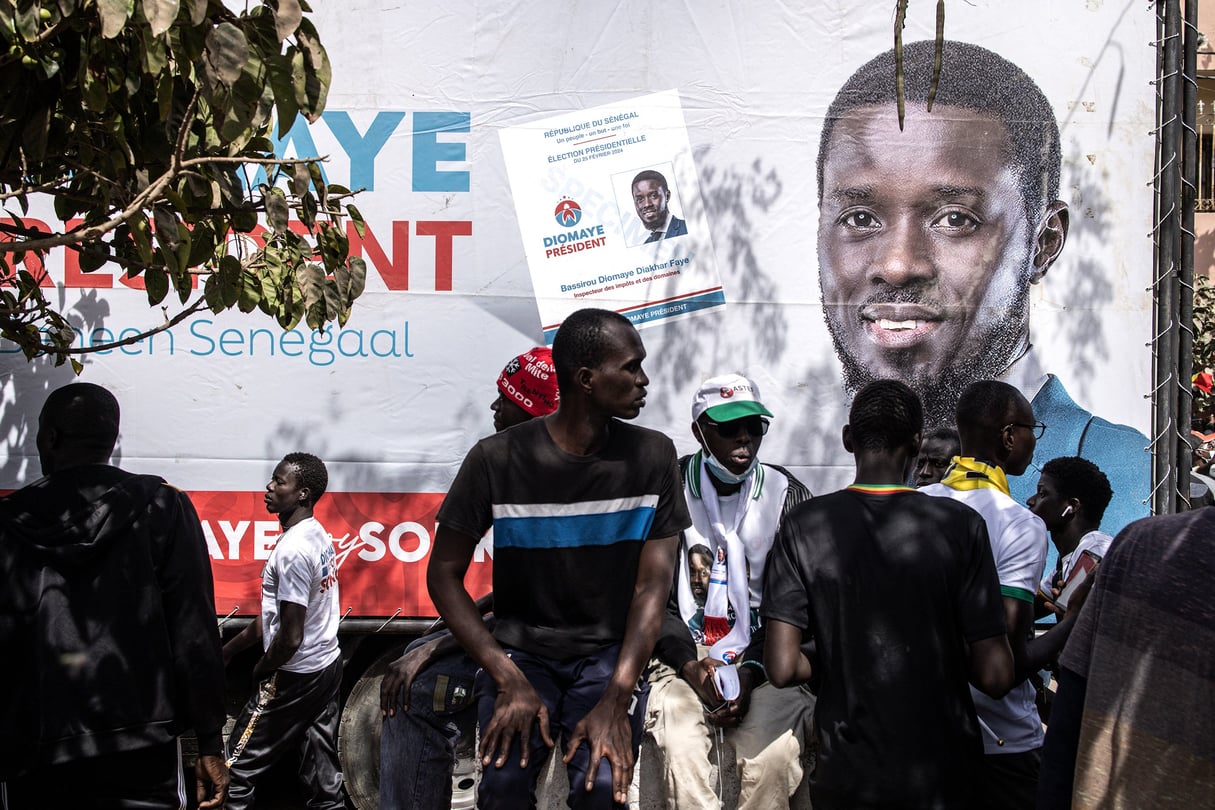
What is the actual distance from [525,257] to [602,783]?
110 inches

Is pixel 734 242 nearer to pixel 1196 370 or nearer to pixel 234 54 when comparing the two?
pixel 234 54

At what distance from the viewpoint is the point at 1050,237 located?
5039mm

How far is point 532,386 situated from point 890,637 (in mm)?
1624

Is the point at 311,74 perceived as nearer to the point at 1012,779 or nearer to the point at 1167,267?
the point at 1012,779

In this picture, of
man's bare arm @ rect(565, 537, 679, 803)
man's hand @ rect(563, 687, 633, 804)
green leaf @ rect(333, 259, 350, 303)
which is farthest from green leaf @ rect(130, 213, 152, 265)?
man's hand @ rect(563, 687, 633, 804)

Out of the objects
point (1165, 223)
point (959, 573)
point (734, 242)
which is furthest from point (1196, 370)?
point (959, 573)

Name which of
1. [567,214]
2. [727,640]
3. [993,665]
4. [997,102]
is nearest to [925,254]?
[997,102]

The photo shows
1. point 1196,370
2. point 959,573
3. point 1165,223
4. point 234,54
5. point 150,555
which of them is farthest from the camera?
point 1196,370

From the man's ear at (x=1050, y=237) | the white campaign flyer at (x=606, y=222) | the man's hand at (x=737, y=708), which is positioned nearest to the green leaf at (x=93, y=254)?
the man's hand at (x=737, y=708)

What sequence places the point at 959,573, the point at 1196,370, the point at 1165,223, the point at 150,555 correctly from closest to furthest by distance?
the point at 959,573 → the point at 150,555 → the point at 1165,223 → the point at 1196,370

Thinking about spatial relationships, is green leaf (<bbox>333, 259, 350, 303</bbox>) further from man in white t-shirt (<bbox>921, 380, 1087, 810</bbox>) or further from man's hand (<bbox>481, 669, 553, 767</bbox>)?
man in white t-shirt (<bbox>921, 380, 1087, 810</bbox>)

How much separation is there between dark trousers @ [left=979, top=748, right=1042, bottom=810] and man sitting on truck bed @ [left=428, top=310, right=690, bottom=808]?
1.05 metres

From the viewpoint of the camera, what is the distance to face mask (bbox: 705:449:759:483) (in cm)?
390

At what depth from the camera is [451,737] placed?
3117 millimetres
